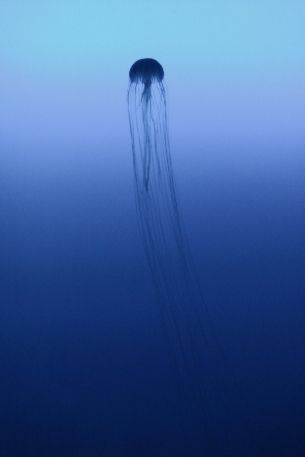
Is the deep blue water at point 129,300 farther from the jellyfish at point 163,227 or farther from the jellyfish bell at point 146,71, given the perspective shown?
the jellyfish bell at point 146,71

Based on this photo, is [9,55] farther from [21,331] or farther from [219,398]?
[219,398]

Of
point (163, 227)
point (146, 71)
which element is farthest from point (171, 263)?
point (146, 71)

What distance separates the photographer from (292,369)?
1.98 metres

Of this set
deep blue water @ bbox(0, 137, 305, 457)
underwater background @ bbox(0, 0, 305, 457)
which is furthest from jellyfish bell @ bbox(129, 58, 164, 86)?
deep blue water @ bbox(0, 137, 305, 457)

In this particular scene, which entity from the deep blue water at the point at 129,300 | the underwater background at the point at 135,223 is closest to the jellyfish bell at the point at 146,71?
the underwater background at the point at 135,223

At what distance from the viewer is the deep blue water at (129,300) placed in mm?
1927

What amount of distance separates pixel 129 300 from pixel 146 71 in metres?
1.01

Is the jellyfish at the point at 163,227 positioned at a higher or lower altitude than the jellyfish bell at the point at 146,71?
lower

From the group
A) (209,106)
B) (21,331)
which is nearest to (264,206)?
(209,106)

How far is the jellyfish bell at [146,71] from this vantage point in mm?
1899

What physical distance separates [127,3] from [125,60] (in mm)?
250

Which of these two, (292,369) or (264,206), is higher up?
(264,206)

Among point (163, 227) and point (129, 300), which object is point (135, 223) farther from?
point (129, 300)

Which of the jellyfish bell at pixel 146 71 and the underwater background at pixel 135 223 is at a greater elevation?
the jellyfish bell at pixel 146 71
